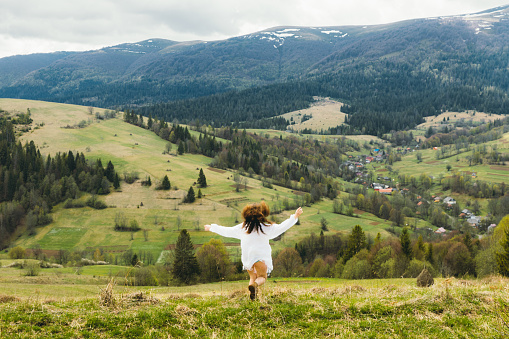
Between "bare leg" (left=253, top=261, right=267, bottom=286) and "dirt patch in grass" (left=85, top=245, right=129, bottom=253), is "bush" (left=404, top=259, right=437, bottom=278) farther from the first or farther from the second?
"dirt patch in grass" (left=85, top=245, right=129, bottom=253)

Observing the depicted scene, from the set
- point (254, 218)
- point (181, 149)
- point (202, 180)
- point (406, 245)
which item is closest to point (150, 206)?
point (202, 180)

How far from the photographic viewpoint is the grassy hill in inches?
3986

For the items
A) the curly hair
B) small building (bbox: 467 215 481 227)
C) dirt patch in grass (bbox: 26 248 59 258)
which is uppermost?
the curly hair

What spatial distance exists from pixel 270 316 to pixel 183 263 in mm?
50247

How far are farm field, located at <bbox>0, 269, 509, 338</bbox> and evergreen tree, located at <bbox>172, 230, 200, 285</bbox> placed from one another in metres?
46.2

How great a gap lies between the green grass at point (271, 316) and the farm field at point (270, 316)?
2 centimetres

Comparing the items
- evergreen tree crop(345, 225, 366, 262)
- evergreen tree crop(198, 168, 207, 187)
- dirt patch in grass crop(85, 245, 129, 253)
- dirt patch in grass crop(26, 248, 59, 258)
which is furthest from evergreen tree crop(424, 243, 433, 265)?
evergreen tree crop(198, 168, 207, 187)

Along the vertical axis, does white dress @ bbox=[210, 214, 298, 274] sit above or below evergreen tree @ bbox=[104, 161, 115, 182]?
above

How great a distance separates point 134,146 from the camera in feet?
575

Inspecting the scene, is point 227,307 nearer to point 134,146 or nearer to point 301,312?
point 301,312

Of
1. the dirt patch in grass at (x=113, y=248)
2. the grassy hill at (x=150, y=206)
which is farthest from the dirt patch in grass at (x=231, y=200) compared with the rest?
the dirt patch in grass at (x=113, y=248)

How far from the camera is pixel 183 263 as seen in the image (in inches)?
2249

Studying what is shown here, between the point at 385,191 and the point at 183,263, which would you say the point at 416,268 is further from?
the point at 385,191

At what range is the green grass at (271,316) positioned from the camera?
29.6 feet
